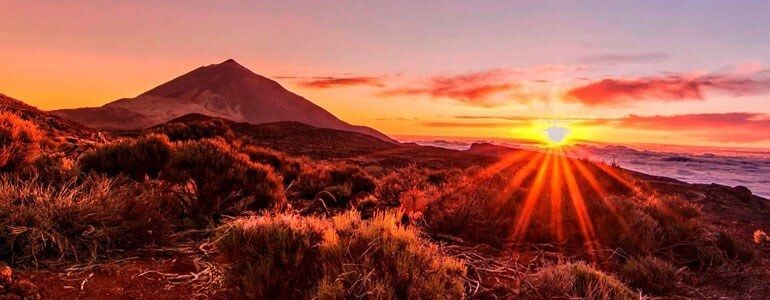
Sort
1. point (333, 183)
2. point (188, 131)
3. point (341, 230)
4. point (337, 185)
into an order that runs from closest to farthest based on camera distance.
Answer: point (341, 230)
point (337, 185)
point (333, 183)
point (188, 131)

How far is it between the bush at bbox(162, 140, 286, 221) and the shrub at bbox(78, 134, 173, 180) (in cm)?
37

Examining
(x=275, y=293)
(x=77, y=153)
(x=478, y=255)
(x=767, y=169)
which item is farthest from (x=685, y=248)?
(x=767, y=169)

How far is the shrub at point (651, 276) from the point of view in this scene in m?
5.33

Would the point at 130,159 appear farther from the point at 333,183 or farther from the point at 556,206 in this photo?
the point at 556,206

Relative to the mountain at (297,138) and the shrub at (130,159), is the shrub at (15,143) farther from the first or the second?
the mountain at (297,138)

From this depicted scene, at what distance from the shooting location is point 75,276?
166 inches

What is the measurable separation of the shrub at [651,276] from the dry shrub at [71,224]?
5241 millimetres

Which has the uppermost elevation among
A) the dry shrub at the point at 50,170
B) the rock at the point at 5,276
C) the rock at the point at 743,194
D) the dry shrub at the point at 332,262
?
the dry shrub at the point at 50,170

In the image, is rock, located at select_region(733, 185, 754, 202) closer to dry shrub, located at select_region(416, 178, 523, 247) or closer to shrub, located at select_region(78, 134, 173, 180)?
dry shrub, located at select_region(416, 178, 523, 247)

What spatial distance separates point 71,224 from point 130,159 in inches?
145

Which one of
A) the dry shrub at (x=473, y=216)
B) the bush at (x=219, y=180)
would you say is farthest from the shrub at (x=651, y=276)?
the bush at (x=219, y=180)

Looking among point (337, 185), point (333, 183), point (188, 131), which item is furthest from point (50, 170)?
point (188, 131)

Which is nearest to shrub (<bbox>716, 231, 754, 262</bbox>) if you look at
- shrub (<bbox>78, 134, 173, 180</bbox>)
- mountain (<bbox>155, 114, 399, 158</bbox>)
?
shrub (<bbox>78, 134, 173, 180</bbox>)

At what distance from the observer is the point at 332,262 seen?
3.77 metres
